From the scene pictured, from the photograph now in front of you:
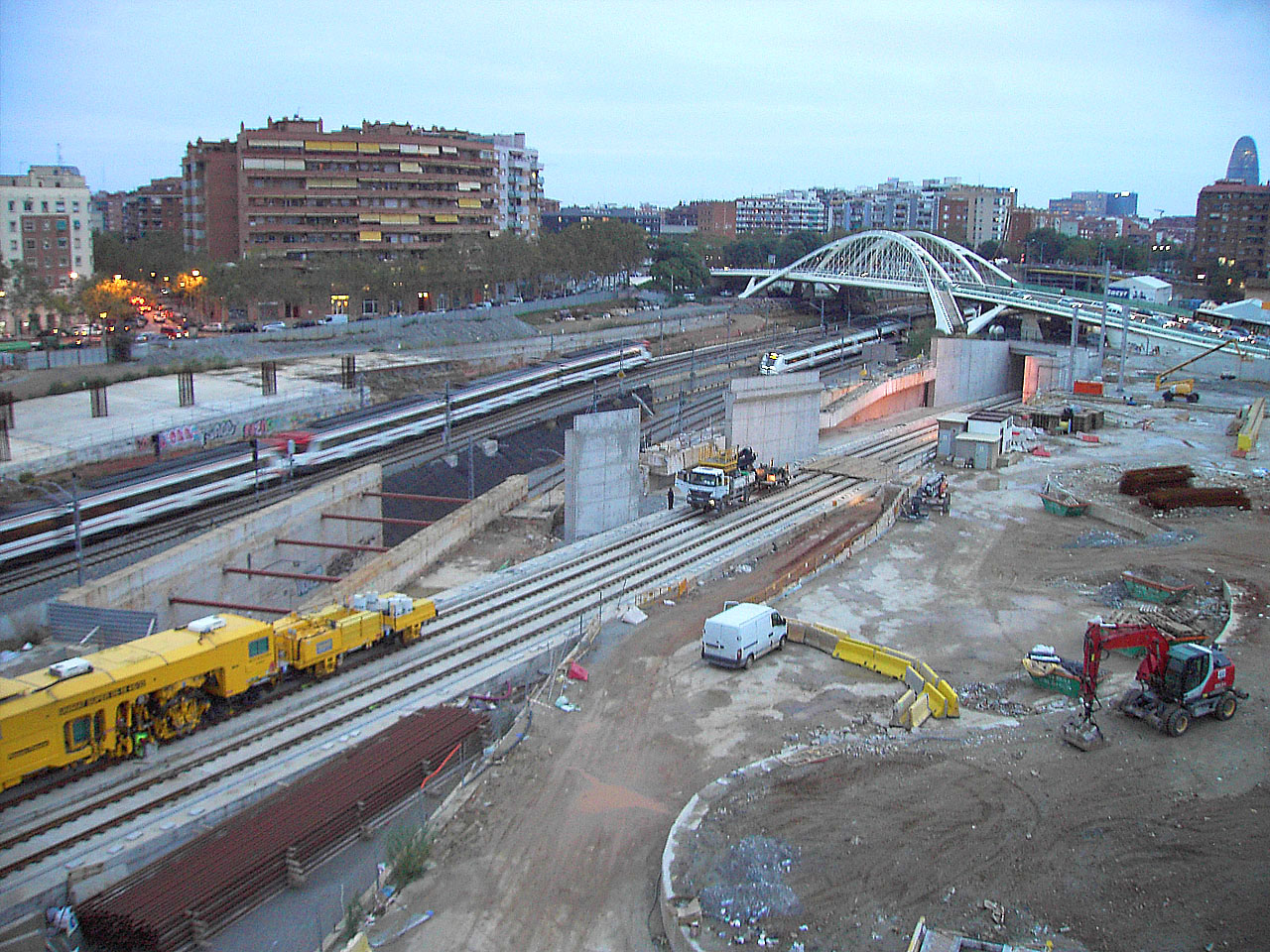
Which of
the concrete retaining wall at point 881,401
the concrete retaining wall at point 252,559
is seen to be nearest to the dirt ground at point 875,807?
the concrete retaining wall at point 252,559

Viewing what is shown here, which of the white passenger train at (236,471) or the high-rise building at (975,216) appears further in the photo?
the high-rise building at (975,216)

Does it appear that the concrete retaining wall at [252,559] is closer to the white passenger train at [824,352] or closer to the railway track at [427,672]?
the railway track at [427,672]

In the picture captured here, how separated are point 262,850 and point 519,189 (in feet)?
390

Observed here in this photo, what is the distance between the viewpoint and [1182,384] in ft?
198

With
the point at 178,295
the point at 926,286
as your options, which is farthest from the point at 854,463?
the point at 178,295

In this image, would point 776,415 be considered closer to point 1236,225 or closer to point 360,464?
point 360,464

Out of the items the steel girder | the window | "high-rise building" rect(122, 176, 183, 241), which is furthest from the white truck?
"high-rise building" rect(122, 176, 183, 241)

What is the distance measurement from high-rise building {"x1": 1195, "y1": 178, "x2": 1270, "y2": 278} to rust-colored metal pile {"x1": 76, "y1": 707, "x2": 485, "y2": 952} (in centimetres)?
13793

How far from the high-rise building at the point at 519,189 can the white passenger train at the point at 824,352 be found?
4294 cm

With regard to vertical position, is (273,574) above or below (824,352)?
below

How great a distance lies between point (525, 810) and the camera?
53.1 ft

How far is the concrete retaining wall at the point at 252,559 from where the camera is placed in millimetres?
26609

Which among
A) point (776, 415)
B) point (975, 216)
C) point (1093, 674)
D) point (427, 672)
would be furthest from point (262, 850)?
point (975, 216)

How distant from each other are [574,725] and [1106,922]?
925cm
